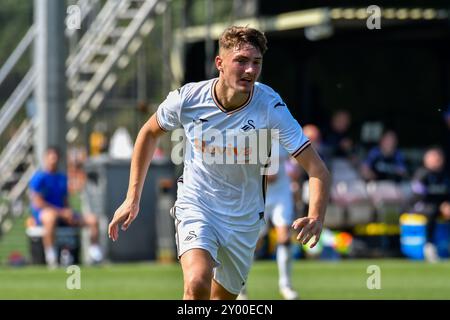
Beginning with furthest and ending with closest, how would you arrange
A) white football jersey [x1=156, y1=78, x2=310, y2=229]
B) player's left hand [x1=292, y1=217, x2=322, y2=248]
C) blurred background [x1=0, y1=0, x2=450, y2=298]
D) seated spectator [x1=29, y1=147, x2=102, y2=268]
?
1. blurred background [x1=0, y1=0, x2=450, y2=298]
2. seated spectator [x1=29, y1=147, x2=102, y2=268]
3. white football jersey [x1=156, y1=78, x2=310, y2=229]
4. player's left hand [x1=292, y1=217, x2=322, y2=248]

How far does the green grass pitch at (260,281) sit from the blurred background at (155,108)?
1.01 m

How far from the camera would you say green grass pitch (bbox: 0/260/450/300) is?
571 inches

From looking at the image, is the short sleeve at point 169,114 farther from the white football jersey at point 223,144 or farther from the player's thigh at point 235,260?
the player's thigh at point 235,260

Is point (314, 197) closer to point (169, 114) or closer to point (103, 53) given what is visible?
point (169, 114)

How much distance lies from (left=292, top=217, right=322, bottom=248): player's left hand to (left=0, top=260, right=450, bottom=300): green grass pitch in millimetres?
6457

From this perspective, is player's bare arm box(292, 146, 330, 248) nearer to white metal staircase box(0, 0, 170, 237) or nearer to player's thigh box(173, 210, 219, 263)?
player's thigh box(173, 210, 219, 263)

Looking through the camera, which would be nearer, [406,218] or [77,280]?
[77,280]

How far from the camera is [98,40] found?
2397 cm

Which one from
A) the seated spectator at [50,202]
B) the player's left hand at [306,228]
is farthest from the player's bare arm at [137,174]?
the seated spectator at [50,202]

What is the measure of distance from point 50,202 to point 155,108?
456 centimetres

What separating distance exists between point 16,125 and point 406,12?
25.8 ft

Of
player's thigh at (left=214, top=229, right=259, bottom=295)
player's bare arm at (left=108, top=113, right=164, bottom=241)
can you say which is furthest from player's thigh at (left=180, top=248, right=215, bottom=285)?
player's bare arm at (left=108, top=113, right=164, bottom=241)

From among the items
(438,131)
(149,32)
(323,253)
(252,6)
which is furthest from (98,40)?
(438,131)

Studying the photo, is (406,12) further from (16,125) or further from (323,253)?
(16,125)
